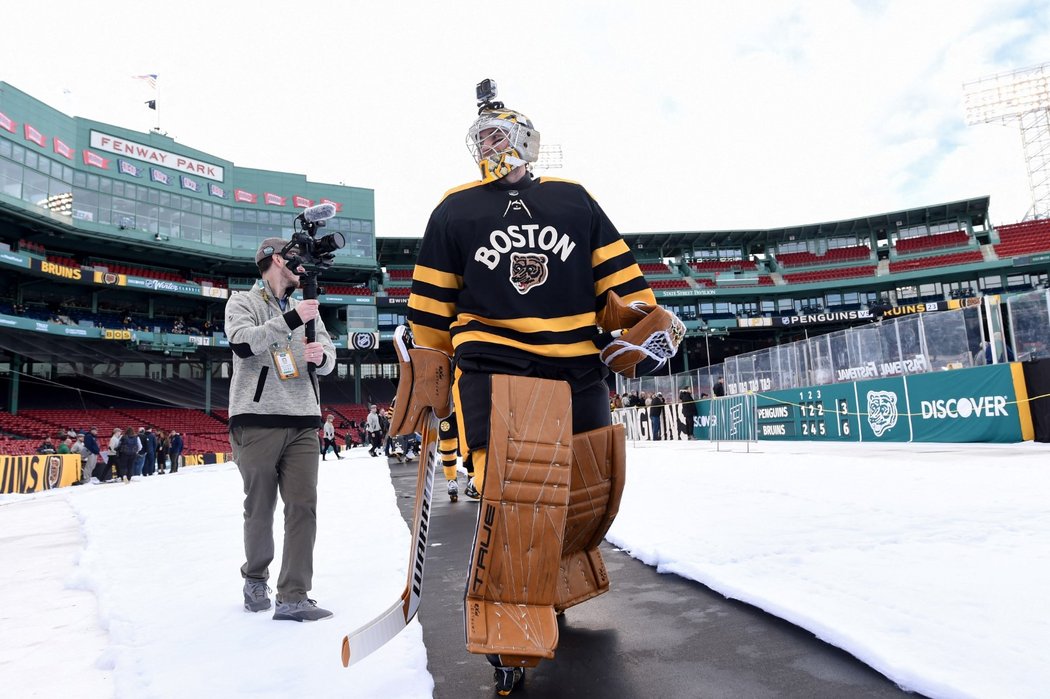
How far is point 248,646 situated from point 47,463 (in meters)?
15.6

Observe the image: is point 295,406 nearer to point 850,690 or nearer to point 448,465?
point 448,465

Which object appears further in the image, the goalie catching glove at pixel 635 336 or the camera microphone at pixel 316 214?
the camera microphone at pixel 316 214

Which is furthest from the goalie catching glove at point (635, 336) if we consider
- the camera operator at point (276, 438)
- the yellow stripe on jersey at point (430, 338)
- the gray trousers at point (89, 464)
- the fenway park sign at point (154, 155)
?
the fenway park sign at point (154, 155)

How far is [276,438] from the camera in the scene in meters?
2.91

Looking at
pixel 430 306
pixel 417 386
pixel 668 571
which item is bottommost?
pixel 668 571

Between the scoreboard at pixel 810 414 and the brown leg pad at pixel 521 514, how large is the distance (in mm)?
13396

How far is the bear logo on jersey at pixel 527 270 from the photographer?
2176 mm

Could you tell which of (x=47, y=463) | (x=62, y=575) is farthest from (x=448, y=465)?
(x=47, y=463)

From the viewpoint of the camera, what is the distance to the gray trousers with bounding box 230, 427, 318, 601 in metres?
2.81

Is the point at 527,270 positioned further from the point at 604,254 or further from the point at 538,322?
the point at 604,254

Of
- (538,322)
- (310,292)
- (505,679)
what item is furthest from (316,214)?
(505,679)

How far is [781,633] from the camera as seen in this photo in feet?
6.98

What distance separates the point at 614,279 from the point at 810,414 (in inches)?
555

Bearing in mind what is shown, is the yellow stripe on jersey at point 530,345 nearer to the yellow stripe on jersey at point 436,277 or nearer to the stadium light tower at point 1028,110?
the yellow stripe on jersey at point 436,277
